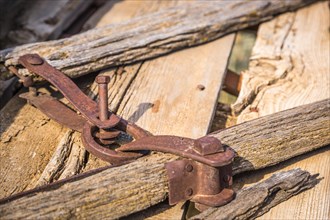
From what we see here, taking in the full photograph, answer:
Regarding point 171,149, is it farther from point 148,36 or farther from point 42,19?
point 42,19

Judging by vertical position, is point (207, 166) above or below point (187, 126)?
above

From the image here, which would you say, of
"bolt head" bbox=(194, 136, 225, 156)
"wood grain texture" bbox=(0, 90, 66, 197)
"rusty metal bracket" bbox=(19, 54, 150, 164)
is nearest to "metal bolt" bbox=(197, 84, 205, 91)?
"rusty metal bracket" bbox=(19, 54, 150, 164)

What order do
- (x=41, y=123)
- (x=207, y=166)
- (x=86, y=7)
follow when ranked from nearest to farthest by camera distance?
(x=207, y=166), (x=41, y=123), (x=86, y=7)

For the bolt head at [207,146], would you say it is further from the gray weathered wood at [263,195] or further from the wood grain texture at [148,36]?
the wood grain texture at [148,36]

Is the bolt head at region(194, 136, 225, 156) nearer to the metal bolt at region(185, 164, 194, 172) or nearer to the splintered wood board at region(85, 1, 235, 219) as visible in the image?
the metal bolt at region(185, 164, 194, 172)

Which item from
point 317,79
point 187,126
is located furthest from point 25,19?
point 317,79

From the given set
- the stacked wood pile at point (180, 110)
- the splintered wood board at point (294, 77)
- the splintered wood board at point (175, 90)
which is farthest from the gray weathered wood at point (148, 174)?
the splintered wood board at point (175, 90)

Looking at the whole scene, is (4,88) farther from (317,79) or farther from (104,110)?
(317,79)

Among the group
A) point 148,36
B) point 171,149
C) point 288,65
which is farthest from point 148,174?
point 288,65
